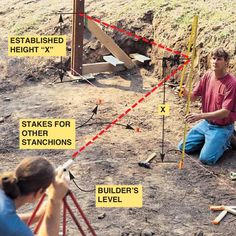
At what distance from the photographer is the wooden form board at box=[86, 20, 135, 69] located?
9757mm

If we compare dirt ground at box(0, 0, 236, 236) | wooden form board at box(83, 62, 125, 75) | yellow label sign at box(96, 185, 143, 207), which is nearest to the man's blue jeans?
dirt ground at box(0, 0, 236, 236)

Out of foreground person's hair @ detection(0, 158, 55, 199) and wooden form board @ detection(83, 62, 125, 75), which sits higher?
foreground person's hair @ detection(0, 158, 55, 199)

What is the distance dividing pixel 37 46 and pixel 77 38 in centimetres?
80

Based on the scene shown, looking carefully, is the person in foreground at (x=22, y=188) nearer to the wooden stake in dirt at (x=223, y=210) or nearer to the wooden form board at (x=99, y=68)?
the wooden stake in dirt at (x=223, y=210)

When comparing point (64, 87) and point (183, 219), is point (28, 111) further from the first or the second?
point (183, 219)

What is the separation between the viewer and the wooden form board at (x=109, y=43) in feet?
32.0

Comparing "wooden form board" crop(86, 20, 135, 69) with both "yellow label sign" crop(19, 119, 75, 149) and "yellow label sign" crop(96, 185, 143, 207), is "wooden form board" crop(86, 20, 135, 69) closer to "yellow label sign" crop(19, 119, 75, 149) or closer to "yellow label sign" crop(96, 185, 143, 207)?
"yellow label sign" crop(19, 119, 75, 149)

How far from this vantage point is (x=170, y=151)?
7.28 m

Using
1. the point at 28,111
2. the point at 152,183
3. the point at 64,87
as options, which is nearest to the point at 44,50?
the point at 64,87

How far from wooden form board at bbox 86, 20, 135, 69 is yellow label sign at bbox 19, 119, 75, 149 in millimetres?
2989

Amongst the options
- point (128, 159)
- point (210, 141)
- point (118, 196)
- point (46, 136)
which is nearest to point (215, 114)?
point (210, 141)

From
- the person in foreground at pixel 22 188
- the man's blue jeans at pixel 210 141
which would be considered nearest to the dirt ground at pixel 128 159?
the man's blue jeans at pixel 210 141

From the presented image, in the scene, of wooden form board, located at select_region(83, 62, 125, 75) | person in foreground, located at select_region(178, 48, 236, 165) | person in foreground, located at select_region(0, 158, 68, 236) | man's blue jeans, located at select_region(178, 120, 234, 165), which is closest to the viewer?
person in foreground, located at select_region(0, 158, 68, 236)

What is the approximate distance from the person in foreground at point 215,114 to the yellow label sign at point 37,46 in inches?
135
